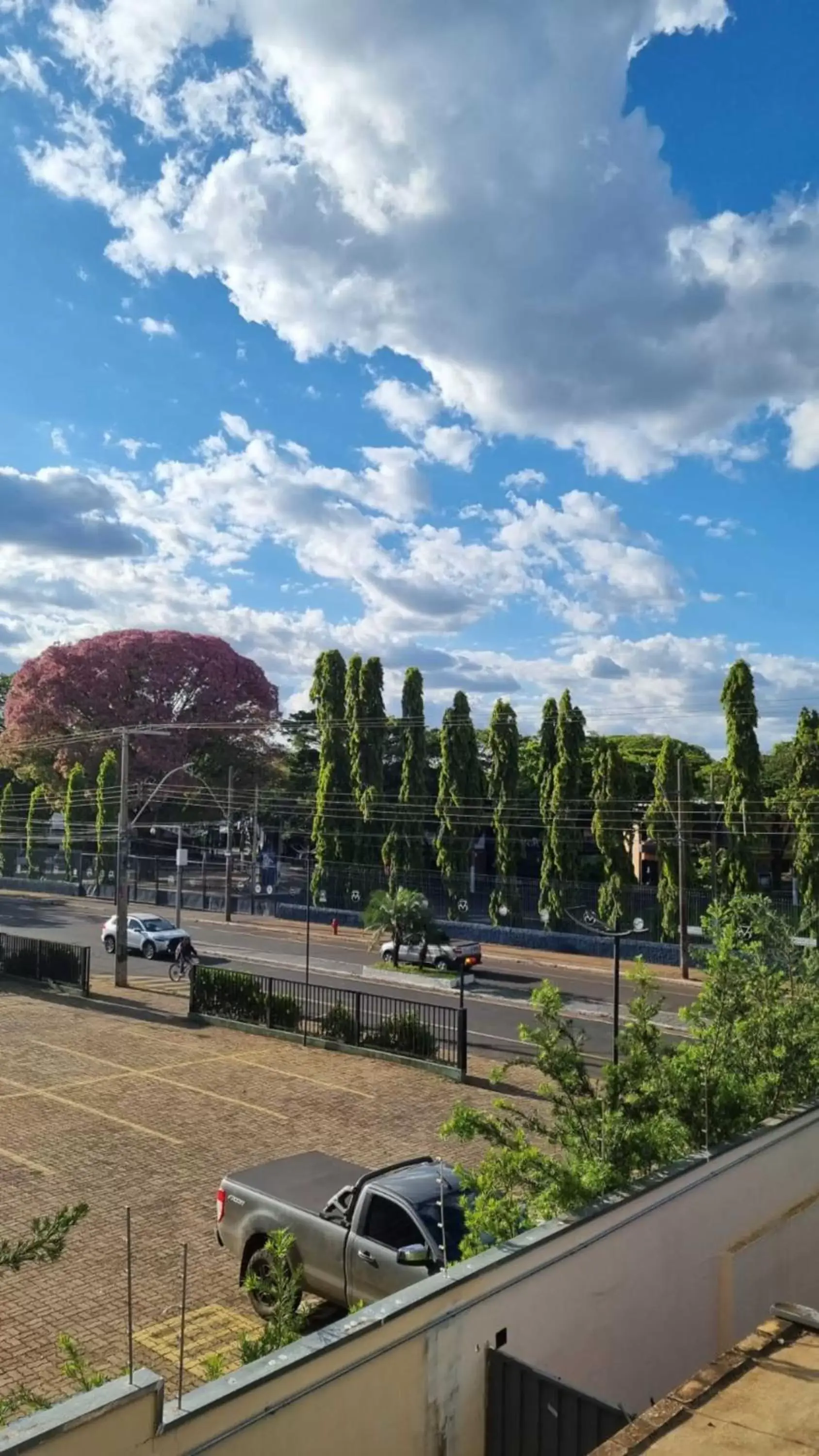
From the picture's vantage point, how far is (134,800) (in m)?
60.5

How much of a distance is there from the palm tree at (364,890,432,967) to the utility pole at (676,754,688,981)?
9.57 meters

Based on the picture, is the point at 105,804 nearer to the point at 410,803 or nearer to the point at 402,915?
the point at 410,803

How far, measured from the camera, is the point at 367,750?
56.5 metres

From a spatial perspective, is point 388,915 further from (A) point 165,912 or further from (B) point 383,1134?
(A) point 165,912

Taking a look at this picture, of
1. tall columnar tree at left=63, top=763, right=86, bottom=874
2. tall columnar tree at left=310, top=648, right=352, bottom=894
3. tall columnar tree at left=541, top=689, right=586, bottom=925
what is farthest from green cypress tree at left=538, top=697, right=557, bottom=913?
tall columnar tree at left=63, top=763, right=86, bottom=874

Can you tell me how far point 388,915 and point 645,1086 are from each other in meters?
25.3

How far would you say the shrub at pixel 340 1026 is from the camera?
69.7 ft

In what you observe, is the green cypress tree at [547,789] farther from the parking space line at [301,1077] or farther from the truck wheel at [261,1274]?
the truck wheel at [261,1274]

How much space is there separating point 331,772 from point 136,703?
13.2 metres

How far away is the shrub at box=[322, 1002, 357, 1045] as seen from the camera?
2123 cm

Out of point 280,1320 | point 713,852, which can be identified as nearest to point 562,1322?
point 280,1320

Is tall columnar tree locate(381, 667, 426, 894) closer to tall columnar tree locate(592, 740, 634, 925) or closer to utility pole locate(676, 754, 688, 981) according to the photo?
tall columnar tree locate(592, 740, 634, 925)

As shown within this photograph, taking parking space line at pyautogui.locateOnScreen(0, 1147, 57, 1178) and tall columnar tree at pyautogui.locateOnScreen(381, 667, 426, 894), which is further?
tall columnar tree at pyautogui.locateOnScreen(381, 667, 426, 894)

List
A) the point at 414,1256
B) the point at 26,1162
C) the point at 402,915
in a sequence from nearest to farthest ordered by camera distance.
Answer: the point at 414,1256 < the point at 26,1162 < the point at 402,915
